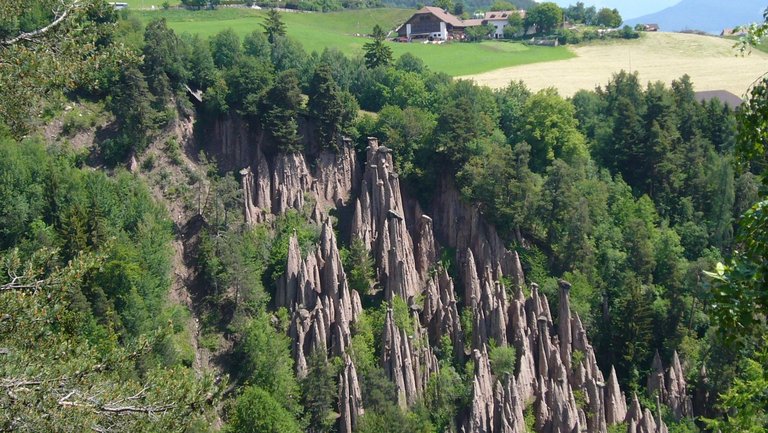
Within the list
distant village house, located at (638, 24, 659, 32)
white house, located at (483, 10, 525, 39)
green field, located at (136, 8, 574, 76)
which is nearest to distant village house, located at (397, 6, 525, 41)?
green field, located at (136, 8, 574, 76)

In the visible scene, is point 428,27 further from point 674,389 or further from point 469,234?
point 674,389

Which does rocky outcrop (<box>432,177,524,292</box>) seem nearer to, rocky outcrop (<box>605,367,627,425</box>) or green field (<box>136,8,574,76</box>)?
rocky outcrop (<box>605,367,627,425</box>)

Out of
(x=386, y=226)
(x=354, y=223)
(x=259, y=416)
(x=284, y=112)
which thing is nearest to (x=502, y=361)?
(x=386, y=226)

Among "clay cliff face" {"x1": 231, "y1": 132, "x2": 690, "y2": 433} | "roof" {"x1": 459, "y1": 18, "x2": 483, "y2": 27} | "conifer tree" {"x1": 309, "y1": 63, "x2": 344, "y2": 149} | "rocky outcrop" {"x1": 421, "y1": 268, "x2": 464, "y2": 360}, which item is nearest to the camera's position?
"clay cliff face" {"x1": 231, "y1": 132, "x2": 690, "y2": 433}

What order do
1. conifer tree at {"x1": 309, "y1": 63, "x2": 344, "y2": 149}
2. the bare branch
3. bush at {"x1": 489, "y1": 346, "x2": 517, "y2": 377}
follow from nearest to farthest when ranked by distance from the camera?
the bare branch → bush at {"x1": 489, "y1": 346, "x2": 517, "y2": 377} → conifer tree at {"x1": 309, "y1": 63, "x2": 344, "y2": 149}

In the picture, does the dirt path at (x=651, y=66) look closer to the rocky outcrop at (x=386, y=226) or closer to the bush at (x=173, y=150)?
the rocky outcrop at (x=386, y=226)

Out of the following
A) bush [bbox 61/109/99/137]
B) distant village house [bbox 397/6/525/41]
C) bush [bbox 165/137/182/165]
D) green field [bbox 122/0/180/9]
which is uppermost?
Answer: green field [bbox 122/0/180/9]

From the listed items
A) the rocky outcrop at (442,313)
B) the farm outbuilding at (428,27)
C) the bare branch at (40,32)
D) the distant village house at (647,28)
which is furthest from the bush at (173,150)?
the distant village house at (647,28)
